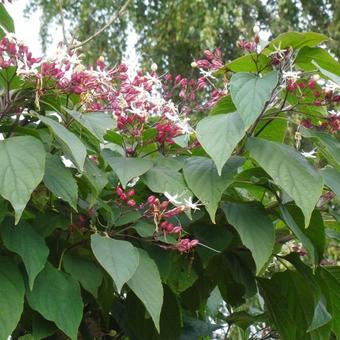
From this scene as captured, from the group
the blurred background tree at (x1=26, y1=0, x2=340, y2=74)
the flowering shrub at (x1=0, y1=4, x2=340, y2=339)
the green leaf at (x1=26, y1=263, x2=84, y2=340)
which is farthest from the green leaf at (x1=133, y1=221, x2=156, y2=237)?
the blurred background tree at (x1=26, y1=0, x2=340, y2=74)

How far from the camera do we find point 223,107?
107cm

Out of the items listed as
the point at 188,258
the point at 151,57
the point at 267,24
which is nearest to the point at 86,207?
the point at 188,258

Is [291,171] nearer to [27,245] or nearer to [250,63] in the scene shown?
[250,63]

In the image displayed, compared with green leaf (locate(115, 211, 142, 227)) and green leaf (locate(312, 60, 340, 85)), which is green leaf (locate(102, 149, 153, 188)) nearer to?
green leaf (locate(115, 211, 142, 227))

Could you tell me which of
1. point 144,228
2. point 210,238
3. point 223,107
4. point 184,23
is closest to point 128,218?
point 144,228

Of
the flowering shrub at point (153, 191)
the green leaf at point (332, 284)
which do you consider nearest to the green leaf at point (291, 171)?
the flowering shrub at point (153, 191)

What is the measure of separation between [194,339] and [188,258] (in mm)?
215

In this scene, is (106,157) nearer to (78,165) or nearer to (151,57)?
(78,165)

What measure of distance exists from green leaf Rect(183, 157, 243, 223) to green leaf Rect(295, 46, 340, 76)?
174 millimetres

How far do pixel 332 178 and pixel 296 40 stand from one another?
0.19 meters

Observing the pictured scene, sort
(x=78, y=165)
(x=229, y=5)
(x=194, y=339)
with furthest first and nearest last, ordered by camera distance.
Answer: (x=229, y=5), (x=194, y=339), (x=78, y=165)

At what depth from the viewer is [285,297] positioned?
1110 mm

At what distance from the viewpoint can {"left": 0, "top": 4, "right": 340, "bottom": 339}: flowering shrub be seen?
2.79 ft

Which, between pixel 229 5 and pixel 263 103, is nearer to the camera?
pixel 263 103
